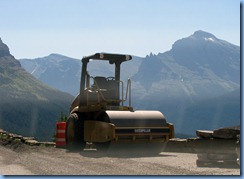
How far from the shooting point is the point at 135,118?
15852mm

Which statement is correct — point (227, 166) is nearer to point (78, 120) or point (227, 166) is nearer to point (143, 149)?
point (143, 149)

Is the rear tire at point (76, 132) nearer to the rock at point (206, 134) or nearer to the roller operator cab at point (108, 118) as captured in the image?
the roller operator cab at point (108, 118)

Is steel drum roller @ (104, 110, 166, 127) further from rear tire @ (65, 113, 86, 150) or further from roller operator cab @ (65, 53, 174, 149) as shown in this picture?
rear tire @ (65, 113, 86, 150)

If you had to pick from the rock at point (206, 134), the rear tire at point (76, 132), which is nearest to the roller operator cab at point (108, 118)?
the rear tire at point (76, 132)

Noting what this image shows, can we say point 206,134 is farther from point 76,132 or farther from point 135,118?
point 76,132

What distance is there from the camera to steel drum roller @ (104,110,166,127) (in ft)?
51.0

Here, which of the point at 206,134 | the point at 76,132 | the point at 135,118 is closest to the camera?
the point at 206,134

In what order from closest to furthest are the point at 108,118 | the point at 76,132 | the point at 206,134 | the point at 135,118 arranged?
the point at 206,134 → the point at 108,118 → the point at 135,118 → the point at 76,132

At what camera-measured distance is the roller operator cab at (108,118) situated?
51.1 ft

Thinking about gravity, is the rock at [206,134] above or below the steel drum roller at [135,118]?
below

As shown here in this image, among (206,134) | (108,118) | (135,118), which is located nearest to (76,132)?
(108,118)

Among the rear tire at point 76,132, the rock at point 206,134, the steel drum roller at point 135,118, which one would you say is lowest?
the rear tire at point 76,132

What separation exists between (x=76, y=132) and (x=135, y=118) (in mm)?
2904

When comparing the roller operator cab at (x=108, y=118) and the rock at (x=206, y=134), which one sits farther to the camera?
the roller operator cab at (x=108, y=118)
